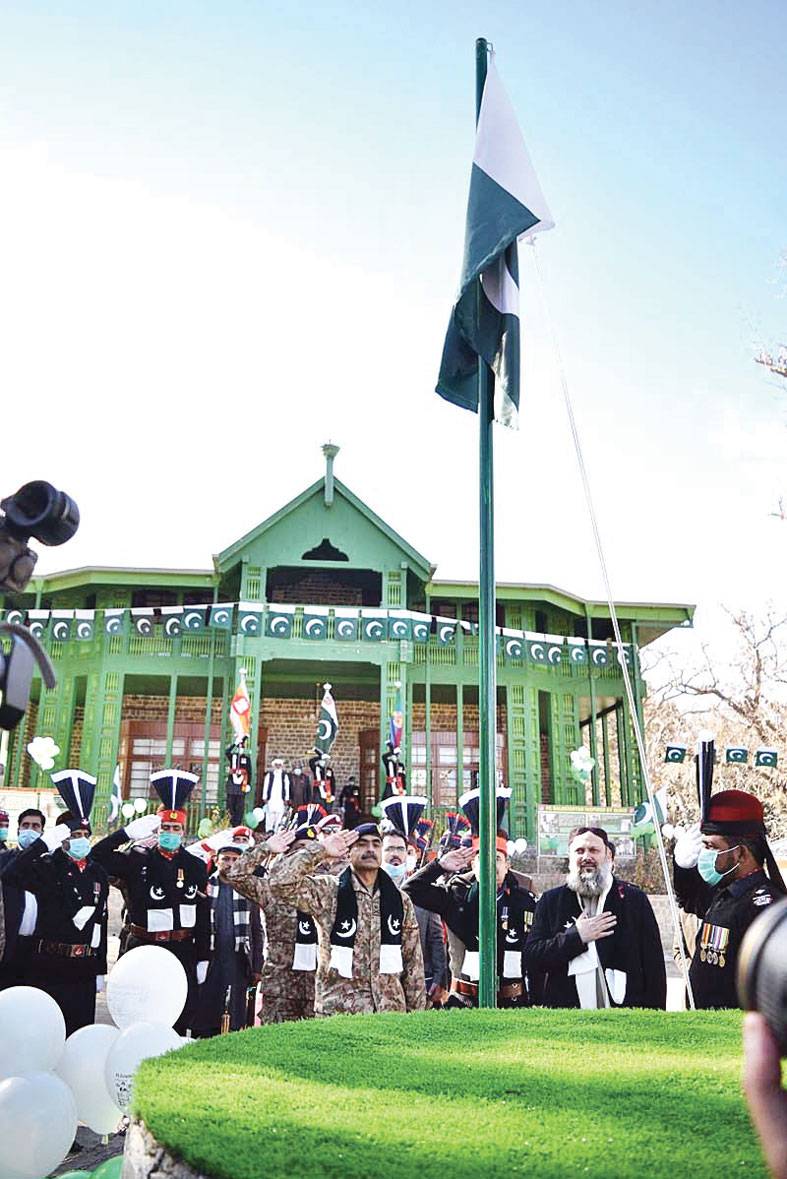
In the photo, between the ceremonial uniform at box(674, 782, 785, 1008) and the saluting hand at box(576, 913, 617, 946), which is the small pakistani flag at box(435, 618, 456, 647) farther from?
the saluting hand at box(576, 913, 617, 946)

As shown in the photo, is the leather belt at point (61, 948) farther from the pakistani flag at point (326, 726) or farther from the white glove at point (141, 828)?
the pakistani flag at point (326, 726)

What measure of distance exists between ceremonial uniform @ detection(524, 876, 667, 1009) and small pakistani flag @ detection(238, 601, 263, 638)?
55.9 ft

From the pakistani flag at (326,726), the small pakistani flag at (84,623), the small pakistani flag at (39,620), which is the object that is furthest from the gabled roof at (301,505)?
the pakistani flag at (326,726)

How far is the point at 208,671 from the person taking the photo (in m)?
22.0

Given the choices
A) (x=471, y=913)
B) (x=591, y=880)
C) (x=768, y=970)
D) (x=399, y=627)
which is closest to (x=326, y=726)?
(x=399, y=627)

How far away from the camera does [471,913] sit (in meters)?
6.28

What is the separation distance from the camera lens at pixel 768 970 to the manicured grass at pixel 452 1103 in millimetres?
694

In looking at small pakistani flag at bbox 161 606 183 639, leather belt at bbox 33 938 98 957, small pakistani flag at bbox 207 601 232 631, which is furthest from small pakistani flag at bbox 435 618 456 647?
leather belt at bbox 33 938 98 957

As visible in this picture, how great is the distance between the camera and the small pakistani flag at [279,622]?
21.5m

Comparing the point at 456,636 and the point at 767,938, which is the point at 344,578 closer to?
the point at 456,636

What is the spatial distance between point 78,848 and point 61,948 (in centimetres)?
77

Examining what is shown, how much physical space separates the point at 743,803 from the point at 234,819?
636 inches

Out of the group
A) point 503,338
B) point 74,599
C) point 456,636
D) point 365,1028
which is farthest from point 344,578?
point 365,1028

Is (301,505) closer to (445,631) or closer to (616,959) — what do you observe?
(445,631)
